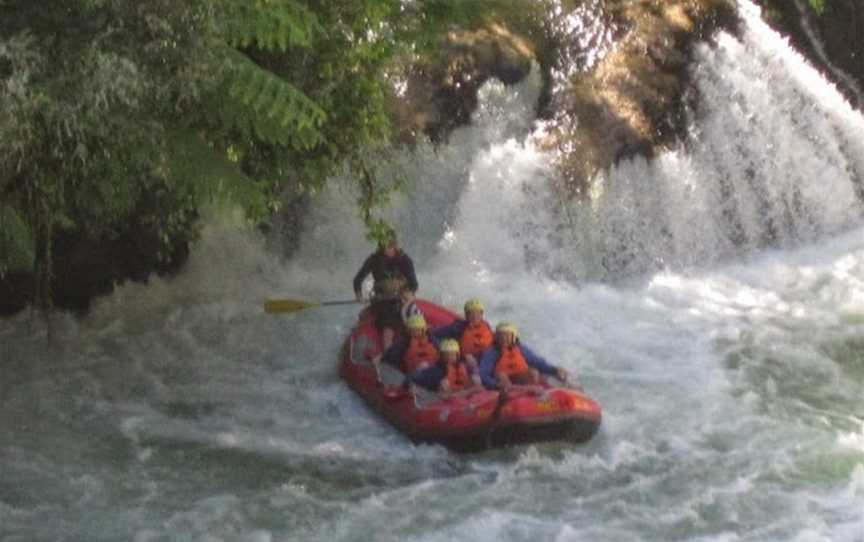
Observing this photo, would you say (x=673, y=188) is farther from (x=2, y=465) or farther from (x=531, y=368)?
(x=2, y=465)

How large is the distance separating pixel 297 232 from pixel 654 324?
10.4ft

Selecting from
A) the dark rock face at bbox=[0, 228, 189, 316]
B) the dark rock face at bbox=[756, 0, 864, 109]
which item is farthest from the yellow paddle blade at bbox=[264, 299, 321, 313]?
the dark rock face at bbox=[756, 0, 864, 109]

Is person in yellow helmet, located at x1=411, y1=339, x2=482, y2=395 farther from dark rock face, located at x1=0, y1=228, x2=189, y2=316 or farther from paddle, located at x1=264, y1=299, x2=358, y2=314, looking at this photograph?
dark rock face, located at x1=0, y1=228, x2=189, y2=316

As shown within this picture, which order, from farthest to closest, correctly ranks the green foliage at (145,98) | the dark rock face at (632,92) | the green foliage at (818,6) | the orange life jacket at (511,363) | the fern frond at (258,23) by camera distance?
the green foliage at (818,6), the dark rock face at (632,92), the orange life jacket at (511,363), the fern frond at (258,23), the green foliage at (145,98)

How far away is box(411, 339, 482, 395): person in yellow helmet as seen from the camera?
28.3ft

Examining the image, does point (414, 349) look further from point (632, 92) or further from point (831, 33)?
point (831, 33)

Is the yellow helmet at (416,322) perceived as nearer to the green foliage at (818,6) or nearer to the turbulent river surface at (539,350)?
the turbulent river surface at (539,350)

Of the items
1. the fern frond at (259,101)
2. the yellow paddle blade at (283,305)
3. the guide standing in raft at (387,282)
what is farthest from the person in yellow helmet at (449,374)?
the fern frond at (259,101)

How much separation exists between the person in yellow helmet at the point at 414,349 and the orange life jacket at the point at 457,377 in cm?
30

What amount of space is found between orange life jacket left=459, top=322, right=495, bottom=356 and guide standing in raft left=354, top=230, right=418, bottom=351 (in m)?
0.71

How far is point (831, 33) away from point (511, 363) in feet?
24.5

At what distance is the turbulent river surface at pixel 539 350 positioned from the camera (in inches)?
301

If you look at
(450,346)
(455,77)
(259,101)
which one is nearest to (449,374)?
(450,346)

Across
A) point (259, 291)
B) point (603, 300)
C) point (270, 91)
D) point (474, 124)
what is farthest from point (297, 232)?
point (270, 91)
